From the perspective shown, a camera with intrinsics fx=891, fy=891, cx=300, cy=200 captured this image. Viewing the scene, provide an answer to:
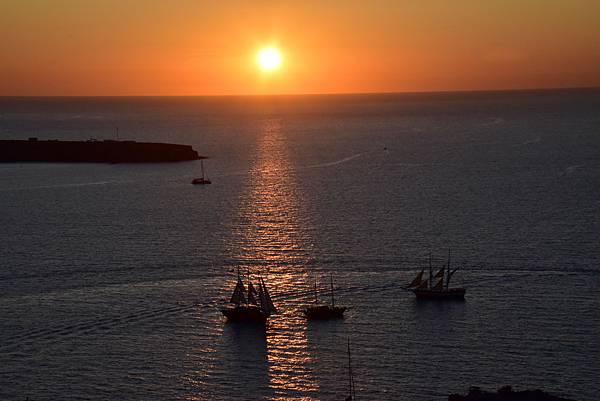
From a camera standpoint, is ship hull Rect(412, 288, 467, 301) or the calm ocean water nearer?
the calm ocean water

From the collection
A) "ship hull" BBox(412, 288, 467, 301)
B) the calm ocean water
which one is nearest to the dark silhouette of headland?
the calm ocean water

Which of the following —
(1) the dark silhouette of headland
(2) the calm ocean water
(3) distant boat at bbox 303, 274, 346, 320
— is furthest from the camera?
(3) distant boat at bbox 303, 274, 346, 320

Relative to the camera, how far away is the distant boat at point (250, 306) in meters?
85.9

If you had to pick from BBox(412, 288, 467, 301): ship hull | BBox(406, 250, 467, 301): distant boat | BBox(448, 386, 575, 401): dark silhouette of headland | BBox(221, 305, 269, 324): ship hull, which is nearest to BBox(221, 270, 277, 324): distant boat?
BBox(221, 305, 269, 324): ship hull

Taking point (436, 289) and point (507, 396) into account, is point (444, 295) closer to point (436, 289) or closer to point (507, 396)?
point (436, 289)

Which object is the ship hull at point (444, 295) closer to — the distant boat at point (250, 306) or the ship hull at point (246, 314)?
the distant boat at point (250, 306)

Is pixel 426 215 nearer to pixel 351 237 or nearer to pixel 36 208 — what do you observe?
pixel 351 237

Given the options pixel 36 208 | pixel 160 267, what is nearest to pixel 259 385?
pixel 160 267

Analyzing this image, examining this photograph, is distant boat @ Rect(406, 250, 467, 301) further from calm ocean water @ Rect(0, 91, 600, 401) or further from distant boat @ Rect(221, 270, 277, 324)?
distant boat @ Rect(221, 270, 277, 324)

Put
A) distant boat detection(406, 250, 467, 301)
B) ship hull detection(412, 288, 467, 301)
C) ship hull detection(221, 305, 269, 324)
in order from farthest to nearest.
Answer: distant boat detection(406, 250, 467, 301) < ship hull detection(412, 288, 467, 301) < ship hull detection(221, 305, 269, 324)

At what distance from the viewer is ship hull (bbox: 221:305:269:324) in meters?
85.8

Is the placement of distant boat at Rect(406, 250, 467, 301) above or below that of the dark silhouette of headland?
above

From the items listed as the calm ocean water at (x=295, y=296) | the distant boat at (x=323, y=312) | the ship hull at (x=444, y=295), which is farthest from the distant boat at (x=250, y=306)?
the ship hull at (x=444, y=295)

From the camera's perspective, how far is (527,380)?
69500mm
